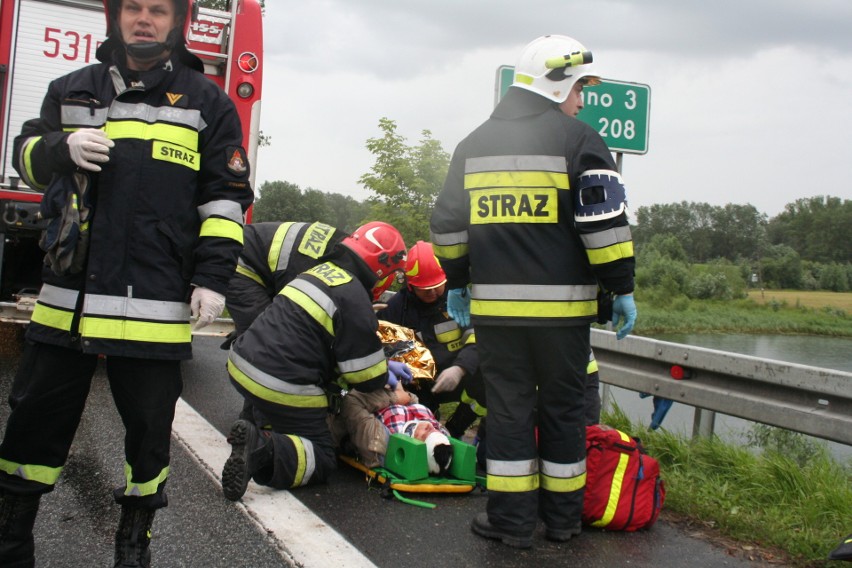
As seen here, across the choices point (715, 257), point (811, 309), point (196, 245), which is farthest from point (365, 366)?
point (715, 257)

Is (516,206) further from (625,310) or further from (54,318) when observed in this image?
(54,318)

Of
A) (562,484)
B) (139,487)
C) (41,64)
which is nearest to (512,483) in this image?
(562,484)

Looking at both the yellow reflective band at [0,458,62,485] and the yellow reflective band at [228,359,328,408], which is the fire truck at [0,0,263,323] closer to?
the yellow reflective band at [228,359,328,408]

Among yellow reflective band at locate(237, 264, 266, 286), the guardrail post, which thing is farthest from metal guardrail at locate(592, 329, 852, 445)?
→ yellow reflective band at locate(237, 264, 266, 286)

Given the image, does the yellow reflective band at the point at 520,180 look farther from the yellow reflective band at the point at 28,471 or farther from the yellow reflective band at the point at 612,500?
the yellow reflective band at the point at 28,471

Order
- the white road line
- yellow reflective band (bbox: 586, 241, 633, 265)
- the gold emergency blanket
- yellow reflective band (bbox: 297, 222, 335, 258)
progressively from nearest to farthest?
the white road line < yellow reflective band (bbox: 586, 241, 633, 265) < the gold emergency blanket < yellow reflective band (bbox: 297, 222, 335, 258)

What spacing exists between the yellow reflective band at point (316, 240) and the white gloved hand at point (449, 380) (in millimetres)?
1068

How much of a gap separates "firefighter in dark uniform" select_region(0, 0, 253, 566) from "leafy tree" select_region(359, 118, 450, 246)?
11.3 metres

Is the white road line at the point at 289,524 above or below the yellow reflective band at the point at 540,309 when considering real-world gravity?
below

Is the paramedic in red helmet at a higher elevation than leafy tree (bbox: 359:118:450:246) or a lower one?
lower

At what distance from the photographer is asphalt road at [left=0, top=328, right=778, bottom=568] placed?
3.04m

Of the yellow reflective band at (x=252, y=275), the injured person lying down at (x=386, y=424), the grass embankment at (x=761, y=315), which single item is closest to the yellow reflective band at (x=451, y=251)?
the injured person lying down at (x=386, y=424)

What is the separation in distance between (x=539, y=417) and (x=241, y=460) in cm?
126

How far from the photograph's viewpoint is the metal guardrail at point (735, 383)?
12.4 feet
